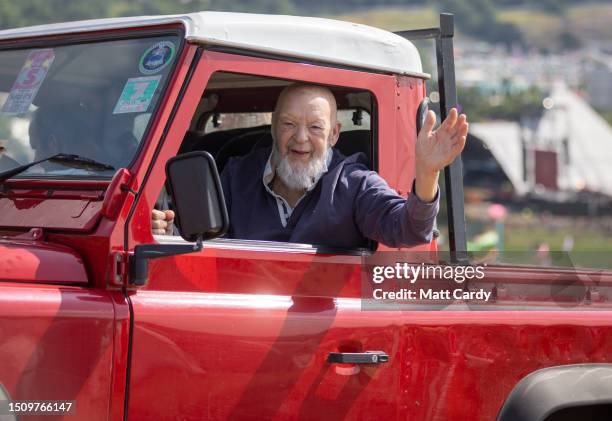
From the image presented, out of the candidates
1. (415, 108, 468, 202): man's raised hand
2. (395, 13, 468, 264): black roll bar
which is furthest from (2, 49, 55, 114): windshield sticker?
(395, 13, 468, 264): black roll bar

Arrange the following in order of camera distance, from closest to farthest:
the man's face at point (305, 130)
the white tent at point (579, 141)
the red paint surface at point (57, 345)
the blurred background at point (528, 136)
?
the red paint surface at point (57, 345) → the man's face at point (305, 130) → the blurred background at point (528, 136) → the white tent at point (579, 141)

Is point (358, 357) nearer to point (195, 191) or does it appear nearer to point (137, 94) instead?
point (195, 191)

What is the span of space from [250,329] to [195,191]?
462mm

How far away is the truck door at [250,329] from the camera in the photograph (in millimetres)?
3170

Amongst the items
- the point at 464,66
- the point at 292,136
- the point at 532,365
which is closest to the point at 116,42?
the point at 292,136

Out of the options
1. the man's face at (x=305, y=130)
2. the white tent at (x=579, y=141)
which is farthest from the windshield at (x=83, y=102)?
the white tent at (x=579, y=141)

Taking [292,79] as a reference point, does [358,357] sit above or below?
below

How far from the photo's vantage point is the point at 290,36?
365 cm

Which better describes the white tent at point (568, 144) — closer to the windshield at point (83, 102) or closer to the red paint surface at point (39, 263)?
the windshield at point (83, 102)

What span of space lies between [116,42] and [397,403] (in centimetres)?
143

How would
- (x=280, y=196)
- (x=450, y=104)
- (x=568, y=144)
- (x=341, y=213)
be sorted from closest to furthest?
(x=341, y=213), (x=280, y=196), (x=450, y=104), (x=568, y=144)

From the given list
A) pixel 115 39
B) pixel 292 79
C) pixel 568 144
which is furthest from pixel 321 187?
pixel 568 144

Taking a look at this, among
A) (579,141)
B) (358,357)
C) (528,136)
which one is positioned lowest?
(358,357)

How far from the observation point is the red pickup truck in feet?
10.1
